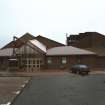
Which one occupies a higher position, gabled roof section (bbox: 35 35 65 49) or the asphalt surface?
gabled roof section (bbox: 35 35 65 49)

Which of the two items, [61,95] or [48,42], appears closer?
[61,95]

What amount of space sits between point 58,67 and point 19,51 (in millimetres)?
9175

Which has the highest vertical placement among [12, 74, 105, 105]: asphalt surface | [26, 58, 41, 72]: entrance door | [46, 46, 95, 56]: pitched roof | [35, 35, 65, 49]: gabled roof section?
[35, 35, 65, 49]: gabled roof section

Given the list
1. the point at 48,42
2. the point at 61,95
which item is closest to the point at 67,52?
the point at 48,42

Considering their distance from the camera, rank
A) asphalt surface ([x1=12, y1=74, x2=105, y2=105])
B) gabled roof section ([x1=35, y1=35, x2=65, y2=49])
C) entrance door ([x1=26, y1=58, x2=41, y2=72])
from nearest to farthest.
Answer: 1. asphalt surface ([x1=12, y1=74, x2=105, y2=105])
2. entrance door ([x1=26, y1=58, x2=41, y2=72])
3. gabled roof section ([x1=35, y1=35, x2=65, y2=49])

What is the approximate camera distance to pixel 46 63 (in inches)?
3091

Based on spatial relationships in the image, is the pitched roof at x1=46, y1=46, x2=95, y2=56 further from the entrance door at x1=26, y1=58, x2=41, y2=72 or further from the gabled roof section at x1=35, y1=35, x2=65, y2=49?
the gabled roof section at x1=35, y1=35, x2=65, y2=49

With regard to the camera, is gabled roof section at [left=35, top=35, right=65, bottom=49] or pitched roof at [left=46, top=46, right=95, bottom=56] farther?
gabled roof section at [left=35, top=35, right=65, bottom=49]

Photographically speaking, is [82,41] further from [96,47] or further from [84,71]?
[84,71]

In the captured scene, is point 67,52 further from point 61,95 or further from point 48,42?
point 61,95

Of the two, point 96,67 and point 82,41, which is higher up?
point 82,41

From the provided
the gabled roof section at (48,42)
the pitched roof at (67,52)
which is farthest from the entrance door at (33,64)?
the gabled roof section at (48,42)

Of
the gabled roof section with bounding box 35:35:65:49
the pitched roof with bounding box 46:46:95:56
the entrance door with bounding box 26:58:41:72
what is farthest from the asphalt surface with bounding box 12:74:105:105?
the gabled roof section with bounding box 35:35:65:49

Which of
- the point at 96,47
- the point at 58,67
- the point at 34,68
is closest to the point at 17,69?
the point at 34,68
